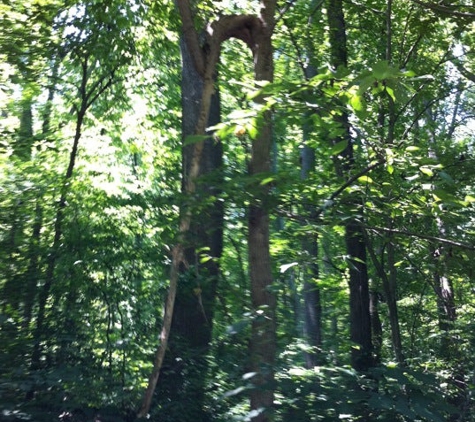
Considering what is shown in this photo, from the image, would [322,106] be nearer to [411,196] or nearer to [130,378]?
[411,196]

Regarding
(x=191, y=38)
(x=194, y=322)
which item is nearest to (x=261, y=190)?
(x=191, y=38)

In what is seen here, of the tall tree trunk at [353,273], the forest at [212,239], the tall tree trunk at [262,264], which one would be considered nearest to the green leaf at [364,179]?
the forest at [212,239]

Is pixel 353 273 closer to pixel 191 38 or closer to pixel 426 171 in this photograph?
pixel 426 171

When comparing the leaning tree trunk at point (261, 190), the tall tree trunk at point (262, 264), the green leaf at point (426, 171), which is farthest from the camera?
the green leaf at point (426, 171)

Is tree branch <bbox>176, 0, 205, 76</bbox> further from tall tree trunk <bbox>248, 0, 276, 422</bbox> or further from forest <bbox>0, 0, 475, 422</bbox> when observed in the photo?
tall tree trunk <bbox>248, 0, 276, 422</bbox>

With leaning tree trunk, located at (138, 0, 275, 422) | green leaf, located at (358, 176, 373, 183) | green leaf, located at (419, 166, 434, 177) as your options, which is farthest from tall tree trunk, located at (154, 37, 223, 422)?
green leaf, located at (419, 166, 434, 177)

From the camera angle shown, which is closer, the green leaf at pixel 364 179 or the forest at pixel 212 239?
the forest at pixel 212 239

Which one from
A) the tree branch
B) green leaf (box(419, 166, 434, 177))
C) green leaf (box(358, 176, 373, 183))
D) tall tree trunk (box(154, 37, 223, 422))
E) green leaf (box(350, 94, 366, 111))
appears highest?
the tree branch

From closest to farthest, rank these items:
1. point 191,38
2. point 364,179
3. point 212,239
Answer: point 191,38 < point 364,179 < point 212,239

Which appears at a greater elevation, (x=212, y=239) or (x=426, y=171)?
(x=212, y=239)

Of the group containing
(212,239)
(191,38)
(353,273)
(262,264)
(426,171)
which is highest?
(191,38)

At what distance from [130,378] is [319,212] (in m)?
2.55

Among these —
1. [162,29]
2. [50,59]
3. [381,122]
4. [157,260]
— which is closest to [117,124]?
[162,29]

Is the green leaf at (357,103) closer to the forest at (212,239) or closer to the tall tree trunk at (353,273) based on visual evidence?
the forest at (212,239)
